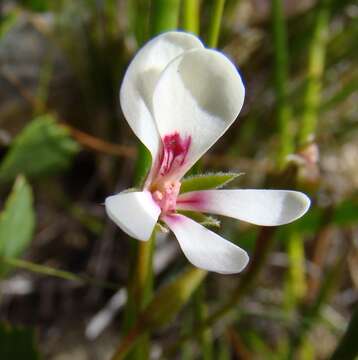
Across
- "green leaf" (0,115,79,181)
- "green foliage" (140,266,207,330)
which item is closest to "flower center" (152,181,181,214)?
"green foliage" (140,266,207,330)

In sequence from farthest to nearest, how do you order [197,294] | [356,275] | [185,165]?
[356,275] → [197,294] → [185,165]

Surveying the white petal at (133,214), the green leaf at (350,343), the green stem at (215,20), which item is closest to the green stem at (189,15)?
the green stem at (215,20)

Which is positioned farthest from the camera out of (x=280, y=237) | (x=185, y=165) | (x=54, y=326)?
(x=54, y=326)

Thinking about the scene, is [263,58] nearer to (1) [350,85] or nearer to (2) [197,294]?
(1) [350,85]

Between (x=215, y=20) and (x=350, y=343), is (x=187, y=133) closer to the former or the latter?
(x=215, y=20)

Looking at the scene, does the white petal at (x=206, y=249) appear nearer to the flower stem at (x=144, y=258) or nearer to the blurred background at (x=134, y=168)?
the flower stem at (x=144, y=258)

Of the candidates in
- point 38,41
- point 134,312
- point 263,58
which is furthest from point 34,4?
point 134,312
